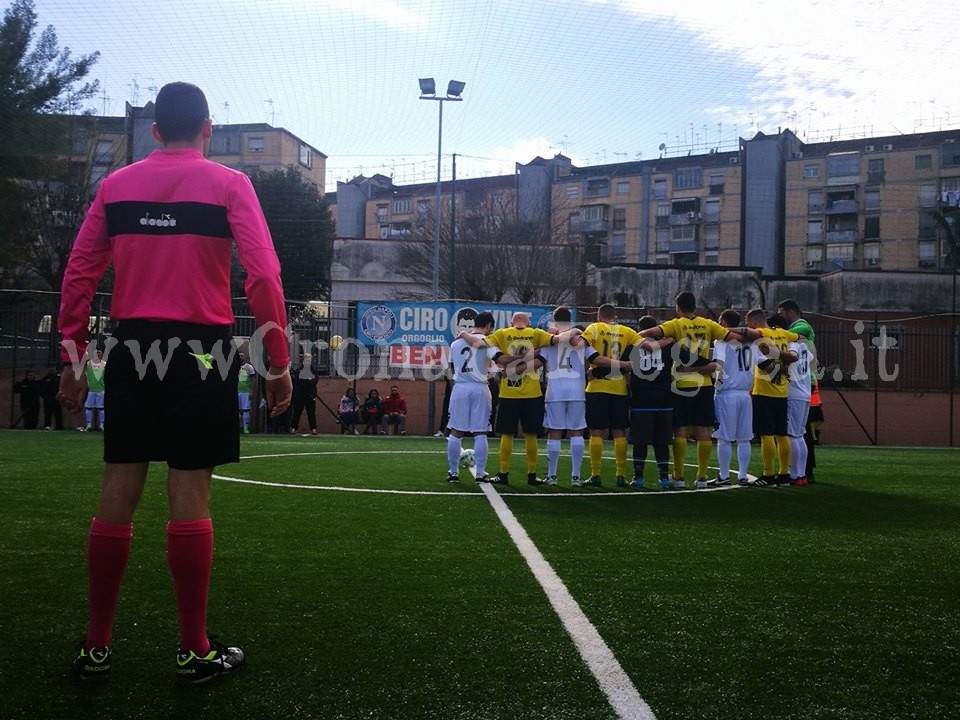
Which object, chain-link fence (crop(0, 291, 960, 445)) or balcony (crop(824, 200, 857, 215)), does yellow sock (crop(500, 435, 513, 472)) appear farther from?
balcony (crop(824, 200, 857, 215))

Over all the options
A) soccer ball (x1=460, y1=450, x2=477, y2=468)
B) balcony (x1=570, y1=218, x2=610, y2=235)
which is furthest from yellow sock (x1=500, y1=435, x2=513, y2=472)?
balcony (x1=570, y1=218, x2=610, y2=235)

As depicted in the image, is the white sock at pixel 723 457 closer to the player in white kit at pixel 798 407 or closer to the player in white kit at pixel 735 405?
the player in white kit at pixel 735 405

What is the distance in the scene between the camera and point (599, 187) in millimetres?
83750

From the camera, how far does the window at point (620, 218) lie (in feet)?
275

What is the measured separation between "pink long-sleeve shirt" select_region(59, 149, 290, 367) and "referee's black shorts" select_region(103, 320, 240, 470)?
9cm

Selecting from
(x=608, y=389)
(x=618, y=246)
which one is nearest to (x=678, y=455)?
(x=608, y=389)

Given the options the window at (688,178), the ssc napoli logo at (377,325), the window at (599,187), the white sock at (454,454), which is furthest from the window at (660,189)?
the white sock at (454,454)

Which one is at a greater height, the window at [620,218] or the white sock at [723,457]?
the window at [620,218]

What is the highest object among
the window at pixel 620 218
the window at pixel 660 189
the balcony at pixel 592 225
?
the window at pixel 660 189

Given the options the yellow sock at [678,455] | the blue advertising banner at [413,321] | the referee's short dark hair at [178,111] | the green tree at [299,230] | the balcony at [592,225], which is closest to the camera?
the referee's short dark hair at [178,111]

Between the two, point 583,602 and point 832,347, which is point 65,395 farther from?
point 832,347

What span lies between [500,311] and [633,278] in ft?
83.2

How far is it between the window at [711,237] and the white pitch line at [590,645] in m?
76.3

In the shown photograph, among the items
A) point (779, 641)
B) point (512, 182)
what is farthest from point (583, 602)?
point (512, 182)
